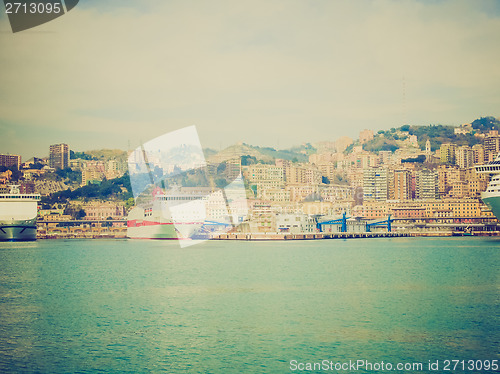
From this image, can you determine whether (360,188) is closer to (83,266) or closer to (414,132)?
(414,132)

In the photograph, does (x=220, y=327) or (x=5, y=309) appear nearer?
(x=220, y=327)

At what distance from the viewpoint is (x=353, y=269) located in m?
17.3

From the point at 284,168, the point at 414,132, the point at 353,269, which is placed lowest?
the point at 353,269

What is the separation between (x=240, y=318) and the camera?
9.39 meters

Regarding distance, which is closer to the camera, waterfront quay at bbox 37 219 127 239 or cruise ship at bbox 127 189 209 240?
cruise ship at bbox 127 189 209 240

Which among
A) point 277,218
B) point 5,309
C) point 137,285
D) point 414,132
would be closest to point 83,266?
point 137,285

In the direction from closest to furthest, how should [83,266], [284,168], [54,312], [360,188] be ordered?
[54,312]
[83,266]
[360,188]
[284,168]

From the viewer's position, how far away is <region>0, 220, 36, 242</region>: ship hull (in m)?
34.5

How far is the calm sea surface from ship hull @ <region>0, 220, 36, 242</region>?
64.2 ft

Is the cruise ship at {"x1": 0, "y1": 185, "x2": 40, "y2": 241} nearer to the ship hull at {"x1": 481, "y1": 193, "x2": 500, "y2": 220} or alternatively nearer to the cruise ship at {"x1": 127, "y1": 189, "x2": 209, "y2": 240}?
the cruise ship at {"x1": 127, "y1": 189, "x2": 209, "y2": 240}

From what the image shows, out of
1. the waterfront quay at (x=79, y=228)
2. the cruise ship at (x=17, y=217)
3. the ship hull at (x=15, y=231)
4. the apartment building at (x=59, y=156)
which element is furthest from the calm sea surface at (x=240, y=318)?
the apartment building at (x=59, y=156)

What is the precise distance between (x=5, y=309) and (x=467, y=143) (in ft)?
243

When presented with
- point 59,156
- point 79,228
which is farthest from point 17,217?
point 59,156

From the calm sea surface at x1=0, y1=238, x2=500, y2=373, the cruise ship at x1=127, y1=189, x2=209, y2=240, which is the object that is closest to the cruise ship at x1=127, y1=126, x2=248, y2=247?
the cruise ship at x1=127, y1=189, x2=209, y2=240
